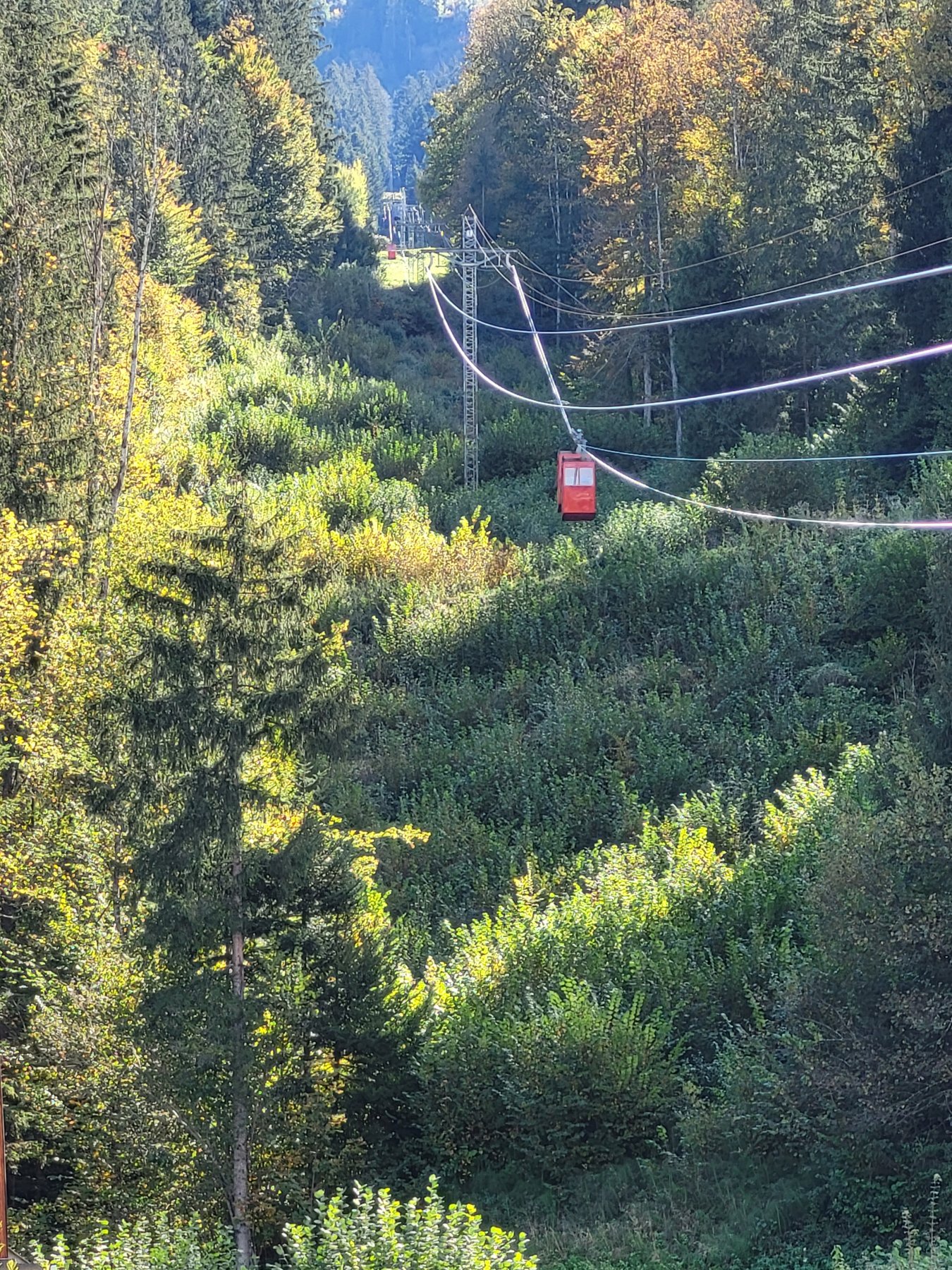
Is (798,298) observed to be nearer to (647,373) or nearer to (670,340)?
(670,340)

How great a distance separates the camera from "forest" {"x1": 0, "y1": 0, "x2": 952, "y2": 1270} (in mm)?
12977

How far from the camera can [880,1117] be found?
12344mm

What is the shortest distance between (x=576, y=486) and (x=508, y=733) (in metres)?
4.78

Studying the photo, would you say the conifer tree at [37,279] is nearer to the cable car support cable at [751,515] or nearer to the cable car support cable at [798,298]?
the cable car support cable at [751,515]

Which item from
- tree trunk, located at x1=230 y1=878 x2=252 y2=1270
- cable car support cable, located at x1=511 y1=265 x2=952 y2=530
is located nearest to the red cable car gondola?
cable car support cable, located at x1=511 y1=265 x2=952 y2=530

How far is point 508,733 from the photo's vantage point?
1030 inches

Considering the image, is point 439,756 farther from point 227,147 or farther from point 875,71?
point 227,147

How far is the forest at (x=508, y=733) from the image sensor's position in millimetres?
12977

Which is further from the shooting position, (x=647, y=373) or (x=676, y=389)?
(x=647, y=373)

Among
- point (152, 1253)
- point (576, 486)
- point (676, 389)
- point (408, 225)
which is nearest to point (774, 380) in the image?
point (676, 389)

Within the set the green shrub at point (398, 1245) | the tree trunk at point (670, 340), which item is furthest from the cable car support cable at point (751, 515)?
the tree trunk at point (670, 340)

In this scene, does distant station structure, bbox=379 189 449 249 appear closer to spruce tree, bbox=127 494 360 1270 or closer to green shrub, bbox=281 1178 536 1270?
spruce tree, bbox=127 494 360 1270

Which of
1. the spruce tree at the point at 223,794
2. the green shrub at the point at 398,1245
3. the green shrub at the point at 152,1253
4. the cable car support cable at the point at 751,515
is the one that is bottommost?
the green shrub at the point at 152,1253

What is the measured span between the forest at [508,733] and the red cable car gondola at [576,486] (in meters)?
1.87
